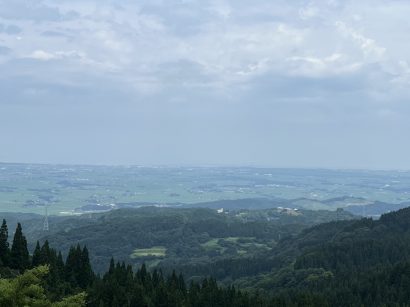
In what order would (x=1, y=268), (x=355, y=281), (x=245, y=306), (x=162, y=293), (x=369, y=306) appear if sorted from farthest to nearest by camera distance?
(x=355, y=281) → (x=369, y=306) → (x=245, y=306) → (x=162, y=293) → (x=1, y=268)

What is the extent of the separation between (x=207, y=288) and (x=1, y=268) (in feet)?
146

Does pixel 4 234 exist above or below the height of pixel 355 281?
above

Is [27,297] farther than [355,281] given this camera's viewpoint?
No

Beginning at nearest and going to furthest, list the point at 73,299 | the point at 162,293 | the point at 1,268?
the point at 73,299 < the point at 1,268 < the point at 162,293

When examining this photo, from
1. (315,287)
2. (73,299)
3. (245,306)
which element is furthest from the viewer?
(315,287)

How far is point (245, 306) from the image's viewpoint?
111312 millimetres

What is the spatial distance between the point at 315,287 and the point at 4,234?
382 ft

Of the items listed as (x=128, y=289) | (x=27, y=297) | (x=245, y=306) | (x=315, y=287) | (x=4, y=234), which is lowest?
(x=315, y=287)

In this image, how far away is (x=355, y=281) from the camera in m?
172

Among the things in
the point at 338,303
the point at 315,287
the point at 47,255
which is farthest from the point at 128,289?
the point at 315,287

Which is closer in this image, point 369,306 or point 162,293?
point 162,293

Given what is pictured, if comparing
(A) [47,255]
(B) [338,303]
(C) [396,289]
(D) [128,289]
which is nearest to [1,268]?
(A) [47,255]

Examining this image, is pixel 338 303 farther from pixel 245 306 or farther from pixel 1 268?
pixel 1 268

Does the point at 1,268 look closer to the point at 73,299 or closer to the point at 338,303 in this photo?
the point at 73,299
